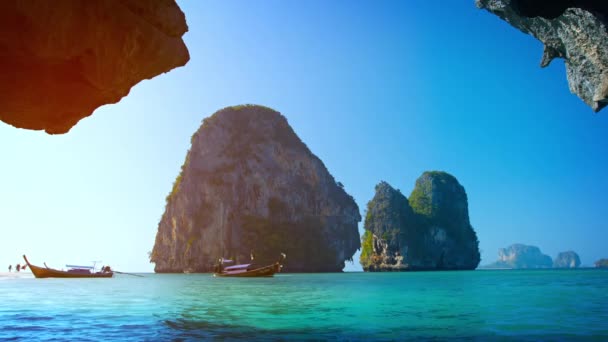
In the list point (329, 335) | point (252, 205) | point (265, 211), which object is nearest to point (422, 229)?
point (265, 211)

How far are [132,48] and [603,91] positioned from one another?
36.8 feet

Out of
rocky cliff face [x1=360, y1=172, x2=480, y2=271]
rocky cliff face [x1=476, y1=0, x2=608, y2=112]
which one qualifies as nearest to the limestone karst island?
rocky cliff face [x1=360, y1=172, x2=480, y2=271]

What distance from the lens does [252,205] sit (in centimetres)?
9562

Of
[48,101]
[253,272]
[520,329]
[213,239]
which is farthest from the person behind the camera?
[213,239]

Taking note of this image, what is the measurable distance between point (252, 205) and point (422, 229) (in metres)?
51.4

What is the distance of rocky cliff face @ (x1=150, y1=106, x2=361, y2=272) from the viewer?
9219 centimetres

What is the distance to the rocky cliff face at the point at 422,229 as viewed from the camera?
111812mm

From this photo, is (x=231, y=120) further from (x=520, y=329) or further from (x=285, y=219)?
(x=520, y=329)

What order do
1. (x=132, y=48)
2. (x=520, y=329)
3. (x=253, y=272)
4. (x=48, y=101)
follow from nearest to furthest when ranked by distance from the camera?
(x=132, y=48) < (x=48, y=101) < (x=520, y=329) < (x=253, y=272)

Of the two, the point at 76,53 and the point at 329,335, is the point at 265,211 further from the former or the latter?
the point at 76,53

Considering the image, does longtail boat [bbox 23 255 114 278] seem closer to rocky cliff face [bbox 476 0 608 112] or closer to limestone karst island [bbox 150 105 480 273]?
limestone karst island [bbox 150 105 480 273]

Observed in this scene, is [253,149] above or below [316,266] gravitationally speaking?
above

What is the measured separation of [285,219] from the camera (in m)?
97.2

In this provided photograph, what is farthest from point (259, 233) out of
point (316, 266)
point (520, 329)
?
point (520, 329)
